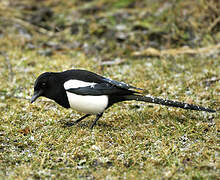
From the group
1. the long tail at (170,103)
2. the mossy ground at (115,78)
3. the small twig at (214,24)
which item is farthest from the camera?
the small twig at (214,24)

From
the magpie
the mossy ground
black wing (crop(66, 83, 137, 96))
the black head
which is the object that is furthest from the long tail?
the black head

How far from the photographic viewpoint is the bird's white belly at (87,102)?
381 cm

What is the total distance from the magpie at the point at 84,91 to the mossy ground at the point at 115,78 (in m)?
0.28

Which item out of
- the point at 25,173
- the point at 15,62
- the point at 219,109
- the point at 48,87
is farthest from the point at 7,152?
the point at 15,62

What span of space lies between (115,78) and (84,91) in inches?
74.3

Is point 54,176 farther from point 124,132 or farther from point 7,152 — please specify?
point 124,132

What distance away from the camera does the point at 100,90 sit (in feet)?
12.7

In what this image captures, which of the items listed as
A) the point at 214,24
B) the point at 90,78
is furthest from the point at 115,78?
the point at 214,24

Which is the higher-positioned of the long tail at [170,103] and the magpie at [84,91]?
the magpie at [84,91]

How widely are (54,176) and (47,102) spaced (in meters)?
2.00

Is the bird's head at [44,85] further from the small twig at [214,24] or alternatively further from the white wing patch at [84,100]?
the small twig at [214,24]

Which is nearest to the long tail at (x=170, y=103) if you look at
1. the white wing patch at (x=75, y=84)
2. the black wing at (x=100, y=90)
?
the black wing at (x=100, y=90)

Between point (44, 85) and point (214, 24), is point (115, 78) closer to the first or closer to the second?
point (44, 85)

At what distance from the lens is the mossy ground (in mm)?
3197
